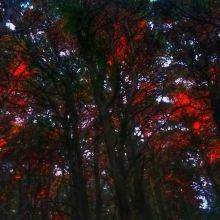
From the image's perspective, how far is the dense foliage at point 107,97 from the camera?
12.5 m

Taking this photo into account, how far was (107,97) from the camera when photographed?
53.2 ft

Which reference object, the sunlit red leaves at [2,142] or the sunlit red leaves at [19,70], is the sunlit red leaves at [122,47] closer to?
the sunlit red leaves at [19,70]

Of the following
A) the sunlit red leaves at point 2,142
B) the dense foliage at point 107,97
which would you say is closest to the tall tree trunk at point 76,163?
the dense foliage at point 107,97

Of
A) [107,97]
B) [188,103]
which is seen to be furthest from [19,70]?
[188,103]

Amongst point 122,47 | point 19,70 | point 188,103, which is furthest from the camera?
point 188,103

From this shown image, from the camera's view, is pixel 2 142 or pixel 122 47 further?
pixel 2 142

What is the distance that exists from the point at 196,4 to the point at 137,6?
2694 mm

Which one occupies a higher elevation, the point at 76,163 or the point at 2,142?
the point at 2,142

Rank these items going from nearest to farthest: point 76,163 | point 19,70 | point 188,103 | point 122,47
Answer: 1. point 122,47
2. point 76,163
3. point 19,70
4. point 188,103

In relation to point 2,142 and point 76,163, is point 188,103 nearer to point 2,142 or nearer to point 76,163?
point 76,163

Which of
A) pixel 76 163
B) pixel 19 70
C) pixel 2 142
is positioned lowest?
pixel 76 163

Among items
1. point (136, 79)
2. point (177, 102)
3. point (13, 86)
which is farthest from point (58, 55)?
point (177, 102)

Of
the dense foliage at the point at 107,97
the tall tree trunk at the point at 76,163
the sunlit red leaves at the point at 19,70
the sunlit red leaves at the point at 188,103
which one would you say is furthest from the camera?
the sunlit red leaves at the point at 188,103

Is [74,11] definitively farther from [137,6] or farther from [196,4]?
[196,4]
